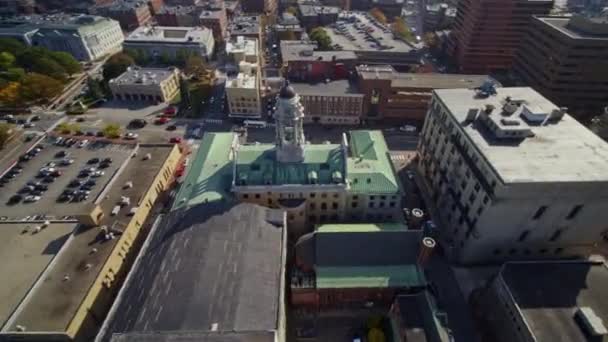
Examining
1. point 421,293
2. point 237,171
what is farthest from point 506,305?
point 237,171

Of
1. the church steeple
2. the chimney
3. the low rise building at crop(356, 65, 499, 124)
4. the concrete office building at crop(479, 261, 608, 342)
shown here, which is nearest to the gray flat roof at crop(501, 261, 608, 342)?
the concrete office building at crop(479, 261, 608, 342)

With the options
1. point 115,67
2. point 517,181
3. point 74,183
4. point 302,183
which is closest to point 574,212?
point 517,181

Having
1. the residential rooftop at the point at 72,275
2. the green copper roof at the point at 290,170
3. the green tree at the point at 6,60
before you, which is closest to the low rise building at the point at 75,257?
the residential rooftop at the point at 72,275

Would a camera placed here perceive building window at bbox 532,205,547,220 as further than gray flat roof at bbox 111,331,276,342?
Yes

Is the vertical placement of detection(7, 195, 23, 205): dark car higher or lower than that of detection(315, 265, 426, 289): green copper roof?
lower

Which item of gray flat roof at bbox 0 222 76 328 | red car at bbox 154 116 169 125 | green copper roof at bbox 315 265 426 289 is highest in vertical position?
green copper roof at bbox 315 265 426 289

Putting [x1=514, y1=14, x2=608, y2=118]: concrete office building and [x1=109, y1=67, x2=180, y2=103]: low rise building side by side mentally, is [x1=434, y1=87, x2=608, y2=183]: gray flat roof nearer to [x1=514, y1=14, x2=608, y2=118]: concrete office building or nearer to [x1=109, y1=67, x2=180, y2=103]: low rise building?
[x1=514, y1=14, x2=608, y2=118]: concrete office building
